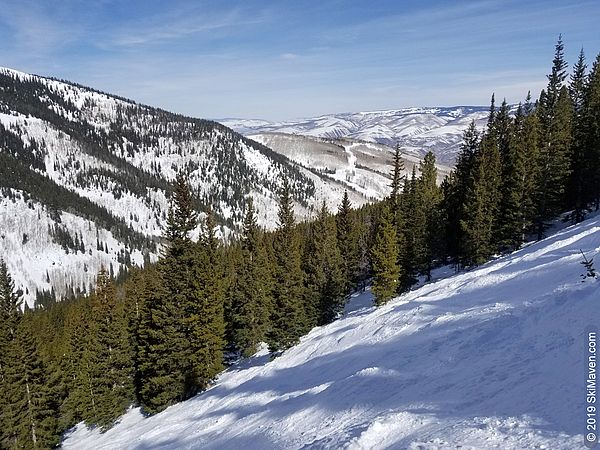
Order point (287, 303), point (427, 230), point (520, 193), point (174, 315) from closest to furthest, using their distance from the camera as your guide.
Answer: point (174, 315)
point (287, 303)
point (520, 193)
point (427, 230)

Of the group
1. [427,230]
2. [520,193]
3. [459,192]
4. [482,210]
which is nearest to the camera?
[520,193]

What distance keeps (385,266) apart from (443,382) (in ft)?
89.2

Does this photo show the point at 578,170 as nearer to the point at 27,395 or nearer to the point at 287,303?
the point at 287,303

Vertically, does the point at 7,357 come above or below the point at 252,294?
below

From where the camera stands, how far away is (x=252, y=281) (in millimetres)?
39750

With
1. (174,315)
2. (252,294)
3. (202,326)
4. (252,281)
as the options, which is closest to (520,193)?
(252,281)

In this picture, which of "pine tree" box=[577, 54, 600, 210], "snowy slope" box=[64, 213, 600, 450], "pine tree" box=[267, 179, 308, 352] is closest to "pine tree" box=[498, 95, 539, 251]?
"pine tree" box=[577, 54, 600, 210]

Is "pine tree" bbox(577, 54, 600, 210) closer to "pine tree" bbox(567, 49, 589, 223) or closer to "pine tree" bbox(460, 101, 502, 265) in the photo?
"pine tree" bbox(567, 49, 589, 223)

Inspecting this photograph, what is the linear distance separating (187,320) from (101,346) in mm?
10691

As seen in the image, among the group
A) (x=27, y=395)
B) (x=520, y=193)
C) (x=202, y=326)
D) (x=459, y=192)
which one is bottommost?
(x=27, y=395)

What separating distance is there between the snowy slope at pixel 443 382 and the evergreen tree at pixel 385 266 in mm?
12479

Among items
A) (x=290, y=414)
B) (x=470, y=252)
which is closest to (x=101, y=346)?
(x=290, y=414)

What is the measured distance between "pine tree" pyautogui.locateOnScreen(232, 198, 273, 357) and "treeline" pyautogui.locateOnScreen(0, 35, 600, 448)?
140 mm

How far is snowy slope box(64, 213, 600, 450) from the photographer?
8.82m
